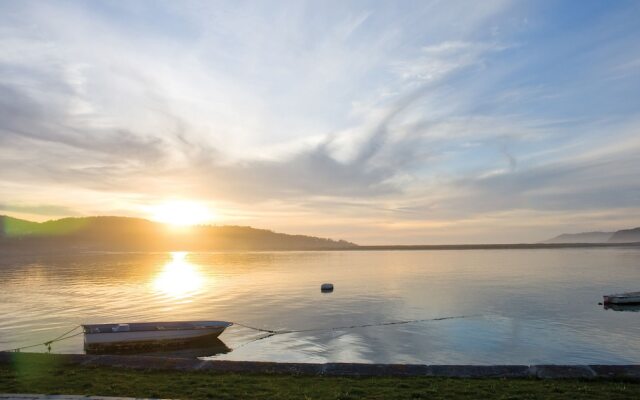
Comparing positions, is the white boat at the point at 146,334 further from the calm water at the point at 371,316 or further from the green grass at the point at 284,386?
the green grass at the point at 284,386

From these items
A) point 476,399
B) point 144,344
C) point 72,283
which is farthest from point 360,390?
point 72,283

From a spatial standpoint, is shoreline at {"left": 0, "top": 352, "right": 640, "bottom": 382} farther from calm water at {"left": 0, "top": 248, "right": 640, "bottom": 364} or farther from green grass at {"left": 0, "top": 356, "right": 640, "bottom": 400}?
calm water at {"left": 0, "top": 248, "right": 640, "bottom": 364}

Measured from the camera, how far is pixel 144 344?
34.8 metres

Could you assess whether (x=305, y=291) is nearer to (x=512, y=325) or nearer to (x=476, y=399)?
(x=512, y=325)

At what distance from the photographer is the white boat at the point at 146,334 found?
111 ft

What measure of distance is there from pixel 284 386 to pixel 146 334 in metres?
21.6

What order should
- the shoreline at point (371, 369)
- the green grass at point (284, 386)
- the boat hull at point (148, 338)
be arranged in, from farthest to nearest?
1. the boat hull at point (148, 338)
2. the shoreline at point (371, 369)
3. the green grass at point (284, 386)

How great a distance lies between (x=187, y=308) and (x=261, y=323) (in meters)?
16.7

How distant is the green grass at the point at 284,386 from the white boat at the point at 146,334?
14.9 m

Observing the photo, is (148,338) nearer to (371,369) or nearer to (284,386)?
(284,386)

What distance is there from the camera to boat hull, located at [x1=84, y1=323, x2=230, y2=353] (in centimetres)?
3381

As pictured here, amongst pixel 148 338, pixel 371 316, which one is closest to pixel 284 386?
pixel 148 338

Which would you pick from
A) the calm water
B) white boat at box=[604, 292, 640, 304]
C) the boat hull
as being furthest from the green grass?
white boat at box=[604, 292, 640, 304]

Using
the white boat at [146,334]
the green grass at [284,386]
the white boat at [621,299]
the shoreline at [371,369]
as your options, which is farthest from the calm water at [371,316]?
the green grass at [284,386]
